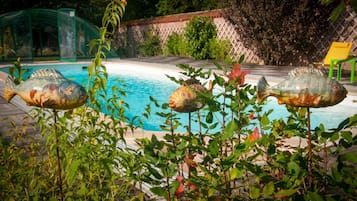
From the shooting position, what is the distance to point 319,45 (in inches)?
428

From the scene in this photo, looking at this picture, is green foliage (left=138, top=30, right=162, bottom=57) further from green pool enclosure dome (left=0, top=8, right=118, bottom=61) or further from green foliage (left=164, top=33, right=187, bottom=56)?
green pool enclosure dome (left=0, top=8, right=118, bottom=61)

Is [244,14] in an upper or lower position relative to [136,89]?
upper

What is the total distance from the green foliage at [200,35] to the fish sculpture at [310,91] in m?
12.6

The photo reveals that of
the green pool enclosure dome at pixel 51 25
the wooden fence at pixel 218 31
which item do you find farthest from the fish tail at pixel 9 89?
the green pool enclosure dome at pixel 51 25

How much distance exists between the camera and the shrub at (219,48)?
43.5 ft

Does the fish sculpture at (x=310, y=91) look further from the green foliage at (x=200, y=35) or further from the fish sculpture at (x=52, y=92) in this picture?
the green foliage at (x=200, y=35)

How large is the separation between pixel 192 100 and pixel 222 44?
12.2m

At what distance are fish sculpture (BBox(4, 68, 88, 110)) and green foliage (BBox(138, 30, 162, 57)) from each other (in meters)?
15.9

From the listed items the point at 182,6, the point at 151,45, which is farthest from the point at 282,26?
the point at 182,6

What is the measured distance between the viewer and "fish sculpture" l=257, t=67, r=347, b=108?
1.11 m

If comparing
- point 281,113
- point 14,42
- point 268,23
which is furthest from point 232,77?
point 14,42

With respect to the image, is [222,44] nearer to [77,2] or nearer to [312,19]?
[312,19]

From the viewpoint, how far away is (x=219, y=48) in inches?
530

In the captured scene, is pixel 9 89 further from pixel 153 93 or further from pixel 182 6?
pixel 182 6
